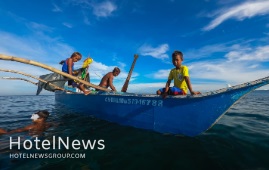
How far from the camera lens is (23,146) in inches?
187

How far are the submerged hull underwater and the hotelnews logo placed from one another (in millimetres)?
1624

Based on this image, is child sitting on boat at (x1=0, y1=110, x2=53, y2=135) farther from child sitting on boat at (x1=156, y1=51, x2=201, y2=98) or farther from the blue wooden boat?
child sitting on boat at (x1=156, y1=51, x2=201, y2=98)

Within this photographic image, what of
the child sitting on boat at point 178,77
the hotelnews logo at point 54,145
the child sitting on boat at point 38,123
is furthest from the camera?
the child sitting on boat at point 38,123

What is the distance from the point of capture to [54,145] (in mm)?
4859

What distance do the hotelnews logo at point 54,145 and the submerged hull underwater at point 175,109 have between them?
1624 millimetres

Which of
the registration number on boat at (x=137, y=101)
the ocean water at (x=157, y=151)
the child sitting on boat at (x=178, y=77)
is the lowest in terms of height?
the ocean water at (x=157, y=151)

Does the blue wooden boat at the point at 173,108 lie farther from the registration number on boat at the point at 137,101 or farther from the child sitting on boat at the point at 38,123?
the child sitting on boat at the point at 38,123

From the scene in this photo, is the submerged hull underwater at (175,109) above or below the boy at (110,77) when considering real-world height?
below

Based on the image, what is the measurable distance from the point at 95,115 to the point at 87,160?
4638mm

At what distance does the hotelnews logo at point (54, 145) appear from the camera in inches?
164

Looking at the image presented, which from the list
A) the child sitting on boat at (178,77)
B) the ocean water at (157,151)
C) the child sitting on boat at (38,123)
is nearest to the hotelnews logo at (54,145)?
the ocean water at (157,151)

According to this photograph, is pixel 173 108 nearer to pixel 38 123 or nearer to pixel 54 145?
pixel 54 145

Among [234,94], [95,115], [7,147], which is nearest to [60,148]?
[7,147]

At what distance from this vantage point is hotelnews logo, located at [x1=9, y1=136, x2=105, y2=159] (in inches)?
164
